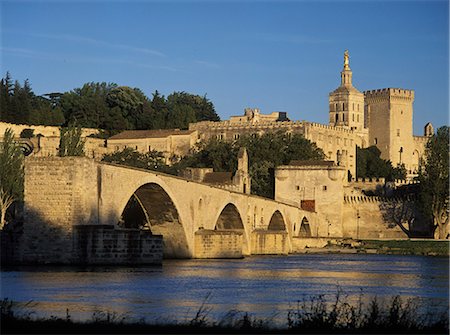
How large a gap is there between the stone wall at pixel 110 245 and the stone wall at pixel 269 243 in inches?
1276

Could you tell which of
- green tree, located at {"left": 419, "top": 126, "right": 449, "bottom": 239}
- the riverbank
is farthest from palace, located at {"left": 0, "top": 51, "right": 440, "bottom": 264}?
green tree, located at {"left": 419, "top": 126, "right": 449, "bottom": 239}

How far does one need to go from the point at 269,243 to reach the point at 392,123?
83806 mm

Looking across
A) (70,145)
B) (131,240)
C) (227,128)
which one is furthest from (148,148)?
(131,240)

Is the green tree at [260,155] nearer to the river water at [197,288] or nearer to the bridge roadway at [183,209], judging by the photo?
the bridge roadway at [183,209]

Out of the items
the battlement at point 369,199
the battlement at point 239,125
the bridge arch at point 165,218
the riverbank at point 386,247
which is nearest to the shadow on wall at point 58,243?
the bridge arch at point 165,218

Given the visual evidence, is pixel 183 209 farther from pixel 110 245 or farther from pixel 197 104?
pixel 197 104

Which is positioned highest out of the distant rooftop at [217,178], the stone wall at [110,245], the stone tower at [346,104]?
the stone tower at [346,104]

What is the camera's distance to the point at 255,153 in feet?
409

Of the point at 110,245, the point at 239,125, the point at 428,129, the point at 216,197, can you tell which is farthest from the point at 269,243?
the point at 428,129

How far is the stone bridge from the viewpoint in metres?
49.8

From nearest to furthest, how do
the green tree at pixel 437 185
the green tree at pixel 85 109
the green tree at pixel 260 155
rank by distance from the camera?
the green tree at pixel 437 185 → the green tree at pixel 260 155 → the green tree at pixel 85 109

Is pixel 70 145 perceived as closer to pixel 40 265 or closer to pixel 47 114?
pixel 40 265

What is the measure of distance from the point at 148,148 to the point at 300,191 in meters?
32.0

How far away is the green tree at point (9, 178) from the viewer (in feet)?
231
